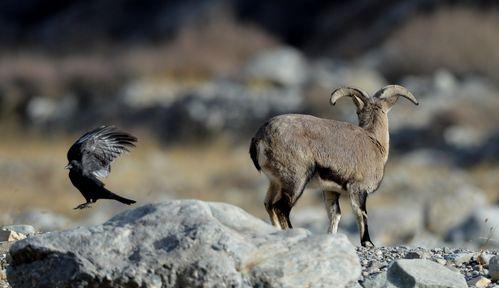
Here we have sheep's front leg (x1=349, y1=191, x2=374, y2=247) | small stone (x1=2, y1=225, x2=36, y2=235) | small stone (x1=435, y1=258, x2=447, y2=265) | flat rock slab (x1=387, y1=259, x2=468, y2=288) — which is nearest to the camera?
flat rock slab (x1=387, y1=259, x2=468, y2=288)

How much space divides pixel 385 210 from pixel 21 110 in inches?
856

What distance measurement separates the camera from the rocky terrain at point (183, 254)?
7.60m

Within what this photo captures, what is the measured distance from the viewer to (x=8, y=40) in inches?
2242

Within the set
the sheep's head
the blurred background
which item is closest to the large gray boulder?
the sheep's head

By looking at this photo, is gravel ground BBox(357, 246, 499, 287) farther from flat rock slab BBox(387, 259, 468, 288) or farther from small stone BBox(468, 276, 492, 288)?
flat rock slab BBox(387, 259, 468, 288)

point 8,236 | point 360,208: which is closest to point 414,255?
point 360,208

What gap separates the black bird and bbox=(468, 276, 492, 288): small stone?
2990 millimetres

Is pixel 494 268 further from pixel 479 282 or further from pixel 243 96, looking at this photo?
pixel 243 96

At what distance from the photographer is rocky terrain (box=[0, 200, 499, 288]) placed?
299 inches

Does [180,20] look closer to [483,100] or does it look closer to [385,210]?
[483,100]

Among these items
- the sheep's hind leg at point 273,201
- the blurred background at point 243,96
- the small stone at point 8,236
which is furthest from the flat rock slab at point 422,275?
the blurred background at point 243,96

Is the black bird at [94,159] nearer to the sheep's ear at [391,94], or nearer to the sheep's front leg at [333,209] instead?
the sheep's front leg at [333,209]

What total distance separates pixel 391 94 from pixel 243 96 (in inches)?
942

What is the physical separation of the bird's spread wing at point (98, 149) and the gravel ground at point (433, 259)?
2.28 metres
